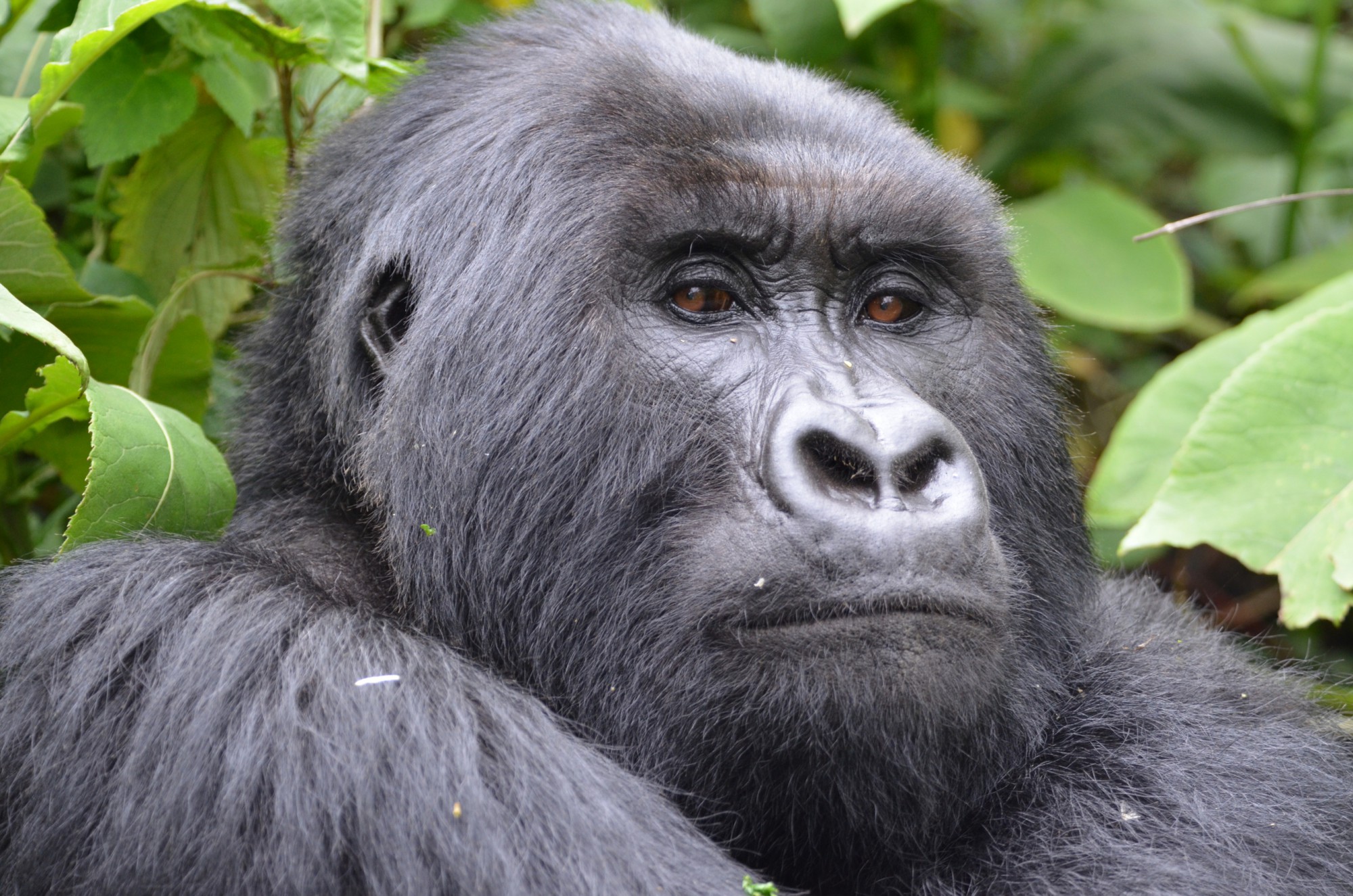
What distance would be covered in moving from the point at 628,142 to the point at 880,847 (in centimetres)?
141

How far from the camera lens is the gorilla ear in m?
2.82

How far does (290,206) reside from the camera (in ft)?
10.8

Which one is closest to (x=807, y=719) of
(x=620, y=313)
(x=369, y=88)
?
(x=620, y=313)

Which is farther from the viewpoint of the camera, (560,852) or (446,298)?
(446,298)

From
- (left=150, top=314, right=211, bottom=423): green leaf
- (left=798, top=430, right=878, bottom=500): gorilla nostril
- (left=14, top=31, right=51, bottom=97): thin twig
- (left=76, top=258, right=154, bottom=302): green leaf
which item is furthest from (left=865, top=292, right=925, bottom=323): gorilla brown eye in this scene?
(left=14, top=31, right=51, bottom=97): thin twig

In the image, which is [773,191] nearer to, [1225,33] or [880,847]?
[880,847]

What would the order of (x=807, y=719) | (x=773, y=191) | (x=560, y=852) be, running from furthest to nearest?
(x=773, y=191) < (x=807, y=719) < (x=560, y=852)

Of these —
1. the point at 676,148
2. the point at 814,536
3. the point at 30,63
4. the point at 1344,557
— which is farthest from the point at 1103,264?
the point at 30,63

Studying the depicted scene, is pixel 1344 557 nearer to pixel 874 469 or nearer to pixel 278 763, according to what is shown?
pixel 874 469

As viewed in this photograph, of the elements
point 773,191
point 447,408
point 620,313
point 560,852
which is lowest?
point 560,852

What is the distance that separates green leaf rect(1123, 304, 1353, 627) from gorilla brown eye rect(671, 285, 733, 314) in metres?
1.26

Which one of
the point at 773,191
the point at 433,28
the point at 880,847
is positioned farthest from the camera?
the point at 433,28

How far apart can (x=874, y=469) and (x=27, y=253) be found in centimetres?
201

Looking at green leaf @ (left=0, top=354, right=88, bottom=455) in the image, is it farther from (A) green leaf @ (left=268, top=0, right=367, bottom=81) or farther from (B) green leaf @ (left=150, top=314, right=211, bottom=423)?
(A) green leaf @ (left=268, top=0, right=367, bottom=81)
